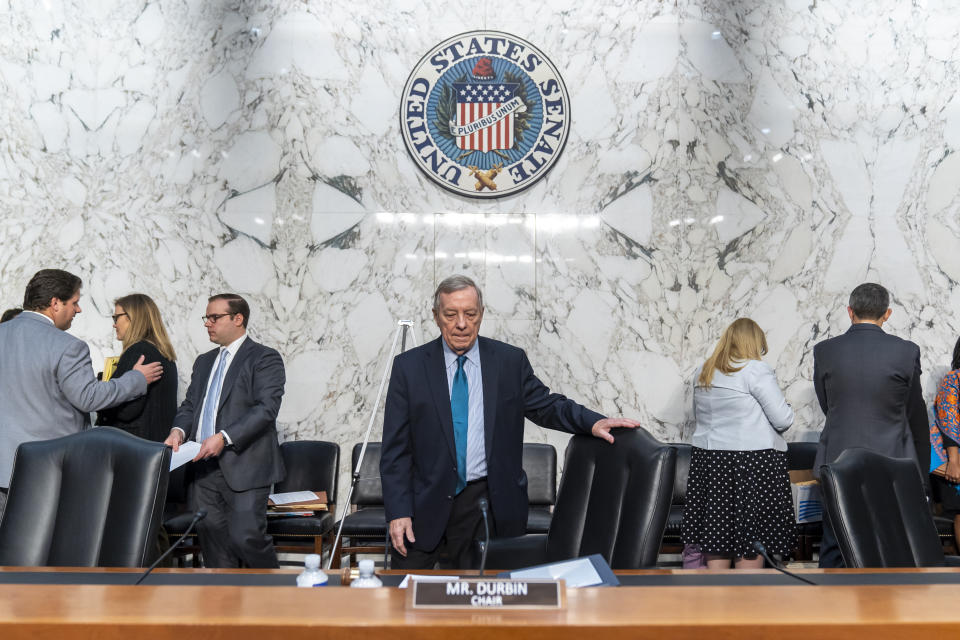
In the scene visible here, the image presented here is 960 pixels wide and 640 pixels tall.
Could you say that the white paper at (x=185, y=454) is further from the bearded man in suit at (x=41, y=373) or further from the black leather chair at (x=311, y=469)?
the black leather chair at (x=311, y=469)

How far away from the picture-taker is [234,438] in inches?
149

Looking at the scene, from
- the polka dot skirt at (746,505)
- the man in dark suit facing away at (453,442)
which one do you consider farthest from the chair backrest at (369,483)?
the man in dark suit facing away at (453,442)

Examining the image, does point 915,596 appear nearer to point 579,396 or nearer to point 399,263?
point 579,396

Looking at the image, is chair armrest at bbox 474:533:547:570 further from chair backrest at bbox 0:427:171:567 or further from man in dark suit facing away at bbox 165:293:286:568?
man in dark suit facing away at bbox 165:293:286:568

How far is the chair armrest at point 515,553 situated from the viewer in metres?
2.46

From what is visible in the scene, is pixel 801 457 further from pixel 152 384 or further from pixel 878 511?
pixel 152 384

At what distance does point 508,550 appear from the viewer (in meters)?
2.48

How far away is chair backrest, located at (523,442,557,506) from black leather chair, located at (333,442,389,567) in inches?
35.1

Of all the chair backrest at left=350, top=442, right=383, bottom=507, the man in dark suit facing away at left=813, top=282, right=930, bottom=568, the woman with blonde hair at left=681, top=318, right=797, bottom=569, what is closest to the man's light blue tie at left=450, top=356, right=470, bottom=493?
the woman with blonde hair at left=681, top=318, right=797, bottom=569

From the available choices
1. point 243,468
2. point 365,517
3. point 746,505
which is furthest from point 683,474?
point 243,468

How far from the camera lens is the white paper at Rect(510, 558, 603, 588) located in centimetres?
164

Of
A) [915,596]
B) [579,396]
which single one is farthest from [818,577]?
[579,396]

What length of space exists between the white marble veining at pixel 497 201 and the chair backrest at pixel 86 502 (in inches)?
113

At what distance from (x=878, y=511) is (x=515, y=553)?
108cm
